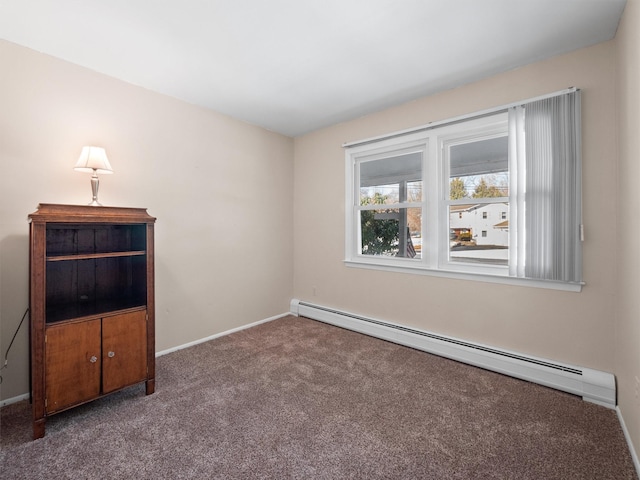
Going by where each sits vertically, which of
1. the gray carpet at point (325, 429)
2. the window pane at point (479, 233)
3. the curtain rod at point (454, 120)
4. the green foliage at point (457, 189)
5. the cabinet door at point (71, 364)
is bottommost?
the gray carpet at point (325, 429)

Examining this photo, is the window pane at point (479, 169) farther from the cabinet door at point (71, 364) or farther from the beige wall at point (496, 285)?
the cabinet door at point (71, 364)

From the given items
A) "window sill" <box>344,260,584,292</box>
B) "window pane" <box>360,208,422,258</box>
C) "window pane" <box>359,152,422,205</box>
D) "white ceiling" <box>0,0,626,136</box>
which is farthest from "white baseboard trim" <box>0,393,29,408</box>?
"window pane" <box>359,152,422,205</box>

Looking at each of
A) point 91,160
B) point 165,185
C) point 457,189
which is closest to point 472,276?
point 457,189

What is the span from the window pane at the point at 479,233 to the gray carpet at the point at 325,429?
0.99m

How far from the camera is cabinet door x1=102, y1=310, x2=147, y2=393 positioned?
6.57 feet

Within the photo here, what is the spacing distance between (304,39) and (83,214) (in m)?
1.84

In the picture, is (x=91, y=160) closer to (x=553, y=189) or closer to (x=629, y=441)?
(x=553, y=189)

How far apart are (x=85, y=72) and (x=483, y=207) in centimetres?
351

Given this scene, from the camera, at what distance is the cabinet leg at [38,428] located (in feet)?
5.65

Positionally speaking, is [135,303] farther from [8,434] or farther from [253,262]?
[253,262]

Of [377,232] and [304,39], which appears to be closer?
[304,39]

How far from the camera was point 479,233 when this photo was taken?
279 centimetres

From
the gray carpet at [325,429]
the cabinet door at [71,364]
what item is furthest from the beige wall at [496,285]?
the cabinet door at [71,364]

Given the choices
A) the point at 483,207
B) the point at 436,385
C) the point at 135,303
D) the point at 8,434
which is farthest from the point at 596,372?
the point at 8,434
